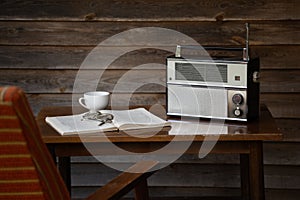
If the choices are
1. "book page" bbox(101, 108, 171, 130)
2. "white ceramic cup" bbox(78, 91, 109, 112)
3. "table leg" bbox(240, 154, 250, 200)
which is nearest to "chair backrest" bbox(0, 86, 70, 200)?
"book page" bbox(101, 108, 171, 130)

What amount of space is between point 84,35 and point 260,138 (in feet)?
3.93

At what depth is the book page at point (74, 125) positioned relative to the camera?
226 centimetres

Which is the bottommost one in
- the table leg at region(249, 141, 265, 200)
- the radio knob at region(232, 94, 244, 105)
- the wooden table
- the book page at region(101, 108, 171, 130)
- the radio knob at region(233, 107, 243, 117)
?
the table leg at region(249, 141, 265, 200)

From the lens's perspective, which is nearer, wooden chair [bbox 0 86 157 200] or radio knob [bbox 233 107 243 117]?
wooden chair [bbox 0 86 157 200]

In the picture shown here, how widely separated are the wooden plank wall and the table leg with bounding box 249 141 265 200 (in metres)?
0.87

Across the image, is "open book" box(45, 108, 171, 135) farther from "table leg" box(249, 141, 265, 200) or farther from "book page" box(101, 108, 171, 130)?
"table leg" box(249, 141, 265, 200)

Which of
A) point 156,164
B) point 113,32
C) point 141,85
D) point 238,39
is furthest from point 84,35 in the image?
point 156,164

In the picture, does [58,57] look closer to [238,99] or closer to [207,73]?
[207,73]

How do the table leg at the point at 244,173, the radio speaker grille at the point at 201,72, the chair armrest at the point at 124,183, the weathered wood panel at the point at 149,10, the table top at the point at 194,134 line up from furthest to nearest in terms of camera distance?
the weathered wood panel at the point at 149,10 < the table leg at the point at 244,173 < the radio speaker grille at the point at 201,72 < the table top at the point at 194,134 < the chair armrest at the point at 124,183

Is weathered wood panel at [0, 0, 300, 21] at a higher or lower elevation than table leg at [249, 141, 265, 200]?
higher

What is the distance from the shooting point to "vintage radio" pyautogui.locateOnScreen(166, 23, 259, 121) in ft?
7.84

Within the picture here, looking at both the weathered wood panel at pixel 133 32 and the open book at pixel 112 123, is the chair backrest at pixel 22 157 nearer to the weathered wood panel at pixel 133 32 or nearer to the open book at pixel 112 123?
the open book at pixel 112 123

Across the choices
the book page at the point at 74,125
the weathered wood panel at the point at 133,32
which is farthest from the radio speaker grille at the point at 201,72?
the weathered wood panel at the point at 133,32

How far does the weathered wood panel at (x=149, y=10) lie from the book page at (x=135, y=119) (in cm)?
63
